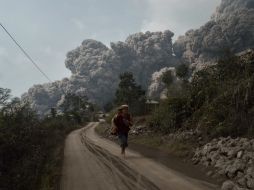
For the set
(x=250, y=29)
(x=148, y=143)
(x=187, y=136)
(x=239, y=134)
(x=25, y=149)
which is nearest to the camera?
(x=239, y=134)

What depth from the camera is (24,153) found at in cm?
2609

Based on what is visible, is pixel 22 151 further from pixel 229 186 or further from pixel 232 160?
pixel 229 186

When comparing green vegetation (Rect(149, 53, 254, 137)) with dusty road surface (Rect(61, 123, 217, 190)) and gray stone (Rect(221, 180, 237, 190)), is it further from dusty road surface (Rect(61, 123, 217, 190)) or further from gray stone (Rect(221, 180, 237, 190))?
gray stone (Rect(221, 180, 237, 190))

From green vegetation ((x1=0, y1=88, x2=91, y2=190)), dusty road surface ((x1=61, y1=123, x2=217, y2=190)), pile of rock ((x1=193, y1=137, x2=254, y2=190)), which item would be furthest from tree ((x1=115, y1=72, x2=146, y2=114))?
dusty road surface ((x1=61, y1=123, x2=217, y2=190))

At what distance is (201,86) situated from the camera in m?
25.9

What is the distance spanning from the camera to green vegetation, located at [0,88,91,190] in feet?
52.7

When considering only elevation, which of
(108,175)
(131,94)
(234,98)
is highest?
(131,94)

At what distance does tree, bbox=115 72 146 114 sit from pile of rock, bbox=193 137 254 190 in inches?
1656

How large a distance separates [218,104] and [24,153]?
13246 millimetres

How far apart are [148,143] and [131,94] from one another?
44.4m

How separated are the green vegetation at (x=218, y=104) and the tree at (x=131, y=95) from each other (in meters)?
27.0

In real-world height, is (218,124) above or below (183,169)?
above

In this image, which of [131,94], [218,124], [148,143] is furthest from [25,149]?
[131,94]

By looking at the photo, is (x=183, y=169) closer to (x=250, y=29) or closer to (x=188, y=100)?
(x=188, y=100)
